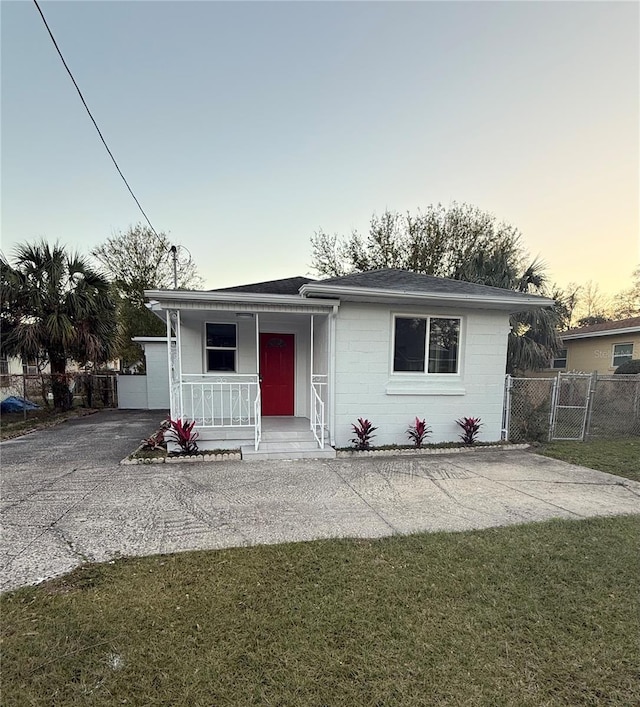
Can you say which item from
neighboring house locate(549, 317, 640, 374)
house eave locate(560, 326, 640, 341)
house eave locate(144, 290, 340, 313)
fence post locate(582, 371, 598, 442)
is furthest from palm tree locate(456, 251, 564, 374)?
house eave locate(144, 290, 340, 313)

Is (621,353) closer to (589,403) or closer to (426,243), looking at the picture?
(589,403)

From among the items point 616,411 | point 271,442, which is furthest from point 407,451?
point 616,411

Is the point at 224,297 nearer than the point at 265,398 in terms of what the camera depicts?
Yes

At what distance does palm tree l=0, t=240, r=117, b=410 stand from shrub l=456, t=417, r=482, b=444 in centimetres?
1002

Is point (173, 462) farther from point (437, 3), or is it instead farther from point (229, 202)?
point (437, 3)

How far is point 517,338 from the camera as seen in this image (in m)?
11.6

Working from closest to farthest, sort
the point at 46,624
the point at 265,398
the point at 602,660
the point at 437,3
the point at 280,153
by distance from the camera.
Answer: the point at 602,660 < the point at 46,624 < the point at 437,3 < the point at 265,398 < the point at 280,153

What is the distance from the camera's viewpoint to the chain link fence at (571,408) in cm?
788

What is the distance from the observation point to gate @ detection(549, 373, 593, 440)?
791 cm

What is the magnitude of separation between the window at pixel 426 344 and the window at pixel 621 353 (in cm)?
1241

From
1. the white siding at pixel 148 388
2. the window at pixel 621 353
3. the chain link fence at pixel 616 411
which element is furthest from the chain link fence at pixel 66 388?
the window at pixel 621 353

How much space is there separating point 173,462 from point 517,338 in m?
11.2

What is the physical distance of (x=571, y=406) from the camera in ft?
25.6

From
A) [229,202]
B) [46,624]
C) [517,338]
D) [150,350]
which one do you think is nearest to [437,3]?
[229,202]
